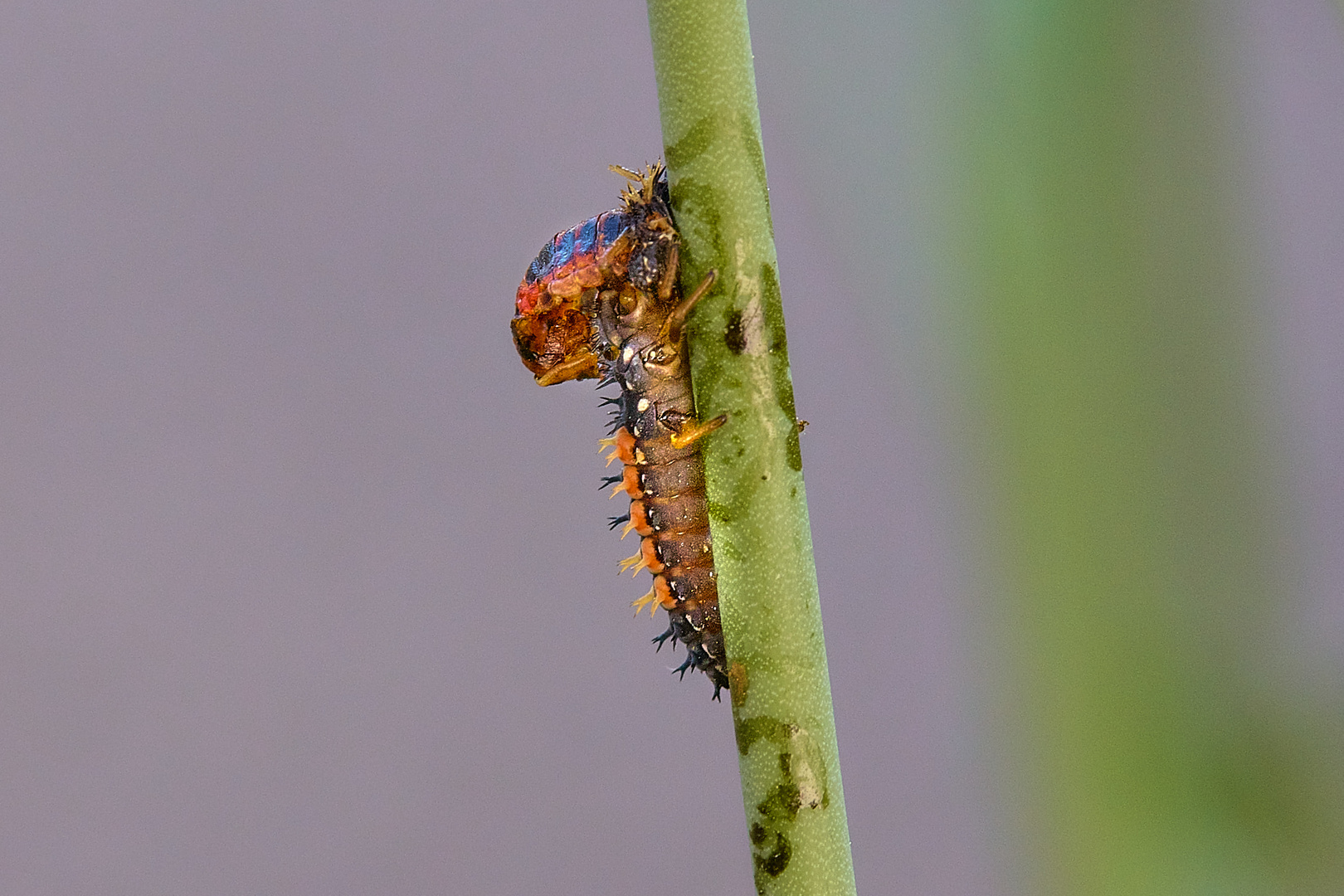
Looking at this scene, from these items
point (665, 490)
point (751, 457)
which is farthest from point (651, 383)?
point (751, 457)

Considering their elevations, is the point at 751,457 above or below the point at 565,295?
below

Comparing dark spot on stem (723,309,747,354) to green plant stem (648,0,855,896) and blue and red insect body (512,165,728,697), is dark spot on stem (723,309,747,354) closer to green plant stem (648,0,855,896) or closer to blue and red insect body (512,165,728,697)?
green plant stem (648,0,855,896)

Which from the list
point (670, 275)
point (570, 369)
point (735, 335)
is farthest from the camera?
point (570, 369)

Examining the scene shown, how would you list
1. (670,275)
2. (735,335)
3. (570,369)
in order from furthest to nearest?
1. (570,369)
2. (670,275)
3. (735,335)

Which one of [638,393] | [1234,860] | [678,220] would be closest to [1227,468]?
[1234,860]

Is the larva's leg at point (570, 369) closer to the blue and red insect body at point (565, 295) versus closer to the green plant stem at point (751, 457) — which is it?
the blue and red insect body at point (565, 295)

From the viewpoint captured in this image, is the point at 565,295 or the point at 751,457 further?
the point at 565,295

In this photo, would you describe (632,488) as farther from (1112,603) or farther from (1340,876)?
(1340,876)

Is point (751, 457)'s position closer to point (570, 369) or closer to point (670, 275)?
point (670, 275)
